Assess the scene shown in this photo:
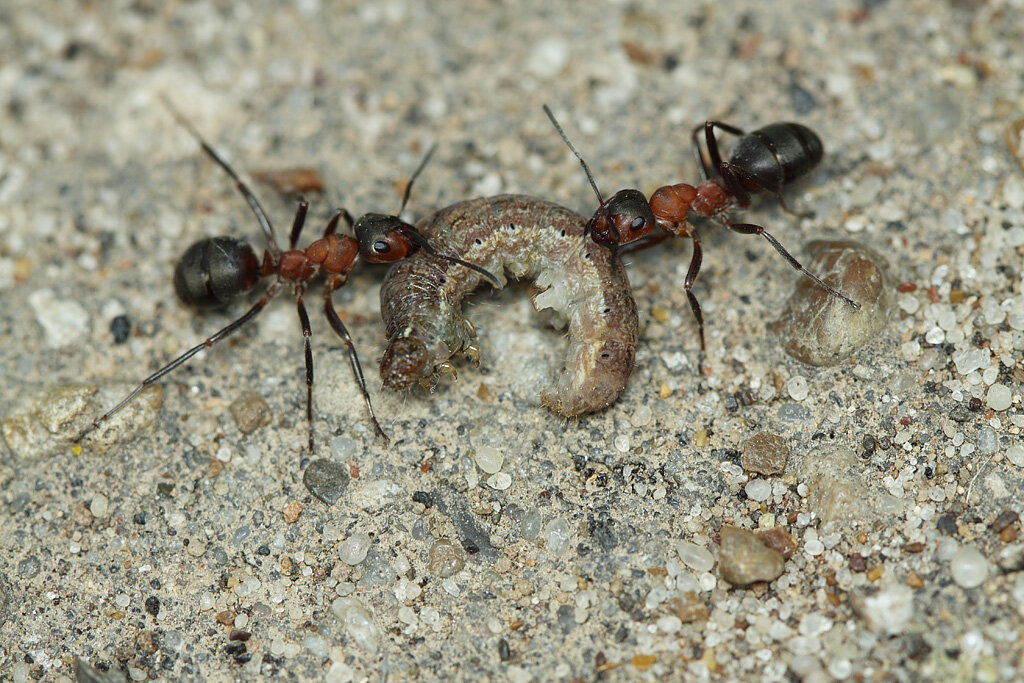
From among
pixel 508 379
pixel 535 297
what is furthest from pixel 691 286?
pixel 508 379

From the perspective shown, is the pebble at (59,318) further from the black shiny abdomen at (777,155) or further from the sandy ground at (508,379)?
the black shiny abdomen at (777,155)

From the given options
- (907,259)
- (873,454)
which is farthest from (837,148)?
(873,454)

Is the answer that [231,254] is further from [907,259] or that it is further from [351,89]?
[907,259]

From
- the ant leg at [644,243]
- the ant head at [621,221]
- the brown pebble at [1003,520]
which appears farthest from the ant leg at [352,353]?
the brown pebble at [1003,520]

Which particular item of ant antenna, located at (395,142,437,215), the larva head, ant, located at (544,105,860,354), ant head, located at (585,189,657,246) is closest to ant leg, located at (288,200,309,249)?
ant antenna, located at (395,142,437,215)

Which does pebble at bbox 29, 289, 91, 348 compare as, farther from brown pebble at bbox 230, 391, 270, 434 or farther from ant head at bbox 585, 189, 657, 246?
ant head at bbox 585, 189, 657, 246

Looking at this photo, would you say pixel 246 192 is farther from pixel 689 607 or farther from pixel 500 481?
pixel 689 607
